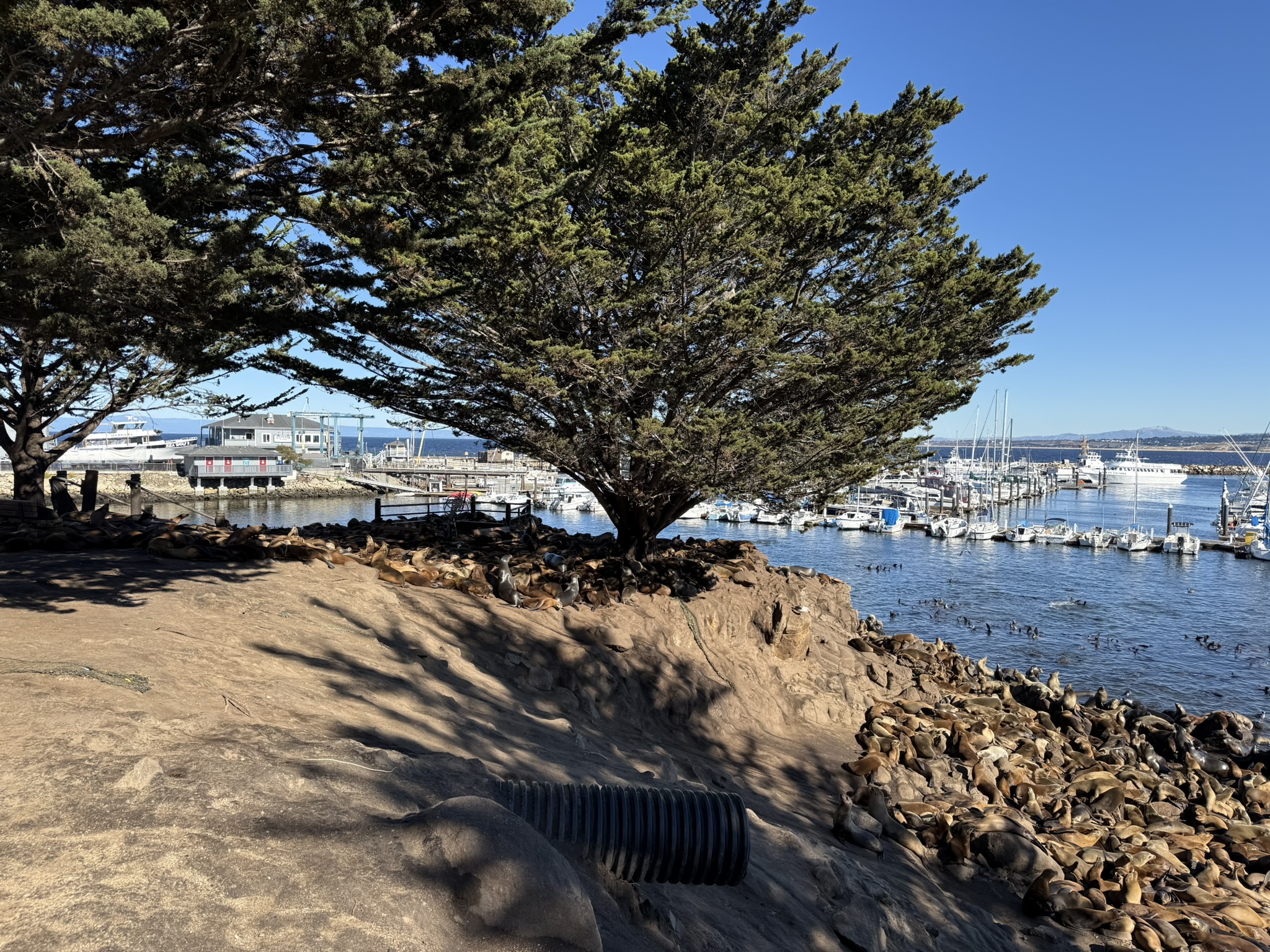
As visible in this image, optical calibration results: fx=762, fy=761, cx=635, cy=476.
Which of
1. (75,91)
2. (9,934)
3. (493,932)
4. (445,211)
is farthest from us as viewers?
(445,211)

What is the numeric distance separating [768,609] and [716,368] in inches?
191

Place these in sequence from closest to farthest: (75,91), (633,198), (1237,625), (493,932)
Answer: (493,932) → (75,91) → (633,198) → (1237,625)

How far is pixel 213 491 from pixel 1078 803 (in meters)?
65.0

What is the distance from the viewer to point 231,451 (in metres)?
70.4

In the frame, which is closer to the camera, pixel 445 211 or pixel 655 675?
pixel 445 211

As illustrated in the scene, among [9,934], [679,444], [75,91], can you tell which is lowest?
[9,934]

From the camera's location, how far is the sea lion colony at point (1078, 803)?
8.98 metres

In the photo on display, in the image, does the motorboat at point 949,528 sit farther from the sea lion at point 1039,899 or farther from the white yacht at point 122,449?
the white yacht at point 122,449

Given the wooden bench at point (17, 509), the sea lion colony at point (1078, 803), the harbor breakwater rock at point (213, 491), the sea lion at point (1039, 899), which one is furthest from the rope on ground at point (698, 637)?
the harbor breakwater rock at point (213, 491)

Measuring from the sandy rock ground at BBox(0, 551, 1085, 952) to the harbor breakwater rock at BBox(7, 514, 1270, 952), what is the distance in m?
0.03

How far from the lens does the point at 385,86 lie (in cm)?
735

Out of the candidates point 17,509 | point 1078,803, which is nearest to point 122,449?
point 17,509

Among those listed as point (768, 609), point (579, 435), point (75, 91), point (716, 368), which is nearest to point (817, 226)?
point (716, 368)

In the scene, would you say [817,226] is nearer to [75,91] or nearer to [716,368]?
[716,368]
